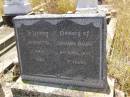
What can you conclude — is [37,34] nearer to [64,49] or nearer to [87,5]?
[64,49]

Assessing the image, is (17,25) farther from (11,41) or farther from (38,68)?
(11,41)

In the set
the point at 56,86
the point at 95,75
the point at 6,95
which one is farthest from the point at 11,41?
the point at 95,75

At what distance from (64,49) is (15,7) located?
369cm

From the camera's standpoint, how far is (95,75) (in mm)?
2953

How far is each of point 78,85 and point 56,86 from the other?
0.91ft

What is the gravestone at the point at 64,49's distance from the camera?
9.19ft

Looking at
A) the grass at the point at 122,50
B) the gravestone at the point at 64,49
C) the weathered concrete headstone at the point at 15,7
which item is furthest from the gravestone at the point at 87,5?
the gravestone at the point at 64,49

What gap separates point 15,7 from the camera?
20.7 ft

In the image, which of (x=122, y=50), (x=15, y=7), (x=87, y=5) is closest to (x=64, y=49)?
(x=122, y=50)

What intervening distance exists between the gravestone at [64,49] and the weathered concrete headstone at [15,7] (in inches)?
129

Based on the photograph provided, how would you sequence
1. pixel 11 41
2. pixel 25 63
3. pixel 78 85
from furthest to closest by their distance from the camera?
pixel 11 41 → pixel 25 63 → pixel 78 85

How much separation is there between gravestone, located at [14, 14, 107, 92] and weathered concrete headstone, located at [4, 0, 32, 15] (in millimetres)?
3271

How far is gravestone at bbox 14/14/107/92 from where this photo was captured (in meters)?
2.80

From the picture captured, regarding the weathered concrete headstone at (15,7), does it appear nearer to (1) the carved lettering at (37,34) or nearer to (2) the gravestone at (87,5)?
(2) the gravestone at (87,5)
